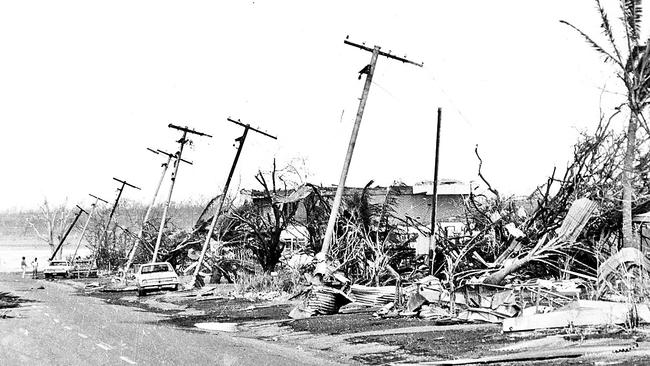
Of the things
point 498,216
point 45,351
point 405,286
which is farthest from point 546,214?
point 45,351

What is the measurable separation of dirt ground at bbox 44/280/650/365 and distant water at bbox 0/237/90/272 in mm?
70068

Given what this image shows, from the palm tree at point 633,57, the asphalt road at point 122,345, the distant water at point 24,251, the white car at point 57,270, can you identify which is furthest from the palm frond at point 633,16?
the distant water at point 24,251

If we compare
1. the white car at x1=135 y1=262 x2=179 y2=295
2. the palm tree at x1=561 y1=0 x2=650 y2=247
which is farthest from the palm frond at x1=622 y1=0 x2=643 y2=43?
the white car at x1=135 y1=262 x2=179 y2=295

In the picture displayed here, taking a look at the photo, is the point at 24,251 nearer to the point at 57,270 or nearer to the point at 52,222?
the point at 52,222

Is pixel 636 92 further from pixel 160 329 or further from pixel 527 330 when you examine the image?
pixel 160 329

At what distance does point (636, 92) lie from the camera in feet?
58.2

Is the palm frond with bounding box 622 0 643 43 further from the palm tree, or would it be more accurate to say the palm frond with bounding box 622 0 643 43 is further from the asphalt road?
the asphalt road

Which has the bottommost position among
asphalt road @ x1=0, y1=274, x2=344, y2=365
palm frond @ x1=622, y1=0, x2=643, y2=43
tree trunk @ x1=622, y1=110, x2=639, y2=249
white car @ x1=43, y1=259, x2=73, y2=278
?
white car @ x1=43, y1=259, x2=73, y2=278

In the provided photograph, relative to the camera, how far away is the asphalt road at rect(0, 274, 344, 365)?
47.3 ft

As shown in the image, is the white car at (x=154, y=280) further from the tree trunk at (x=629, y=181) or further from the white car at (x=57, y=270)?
the white car at (x=57, y=270)

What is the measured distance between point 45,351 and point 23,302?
2043cm

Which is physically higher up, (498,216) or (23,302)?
(498,216)

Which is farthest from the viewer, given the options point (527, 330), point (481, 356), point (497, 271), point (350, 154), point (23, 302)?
point (23, 302)

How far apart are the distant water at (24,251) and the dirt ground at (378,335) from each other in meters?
70.1
